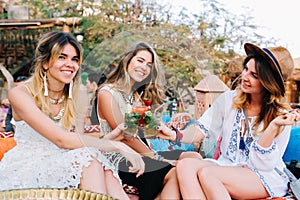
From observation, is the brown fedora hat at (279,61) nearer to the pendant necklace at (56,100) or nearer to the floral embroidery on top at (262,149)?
the floral embroidery on top at (262,149)

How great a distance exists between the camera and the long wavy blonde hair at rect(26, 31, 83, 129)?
138 cm

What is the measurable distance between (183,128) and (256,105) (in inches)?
23.5

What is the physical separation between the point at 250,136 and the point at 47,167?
818mm

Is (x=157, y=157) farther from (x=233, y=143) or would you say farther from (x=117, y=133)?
(x=233, y=143)

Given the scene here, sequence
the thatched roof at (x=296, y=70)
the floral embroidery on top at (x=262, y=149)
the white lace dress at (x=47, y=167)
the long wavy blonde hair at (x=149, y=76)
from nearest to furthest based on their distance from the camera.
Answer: the long wavy blonde hair at (x=149, y=76) → the white lace dress at (x=47, y=167) → the floral embroidery on top at (x=262, y=149) → the thatched roof at (x=296, y=70)

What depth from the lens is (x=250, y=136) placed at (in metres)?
1.54

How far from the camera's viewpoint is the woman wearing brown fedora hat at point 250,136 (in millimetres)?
1390

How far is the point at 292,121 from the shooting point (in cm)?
140

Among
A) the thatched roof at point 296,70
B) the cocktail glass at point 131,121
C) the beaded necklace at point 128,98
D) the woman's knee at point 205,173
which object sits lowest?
the thatched roof at point 296,70

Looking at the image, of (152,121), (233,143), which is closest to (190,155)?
(233,143)

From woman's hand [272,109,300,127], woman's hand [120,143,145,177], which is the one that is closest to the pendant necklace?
woman's hand [120,143,145,177]

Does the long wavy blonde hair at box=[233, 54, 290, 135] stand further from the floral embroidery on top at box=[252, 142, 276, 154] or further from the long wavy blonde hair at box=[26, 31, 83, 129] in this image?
the long wavy blonde hair at box=[26, 31, 83, 129]

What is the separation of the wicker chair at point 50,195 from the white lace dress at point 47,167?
297 millimetres

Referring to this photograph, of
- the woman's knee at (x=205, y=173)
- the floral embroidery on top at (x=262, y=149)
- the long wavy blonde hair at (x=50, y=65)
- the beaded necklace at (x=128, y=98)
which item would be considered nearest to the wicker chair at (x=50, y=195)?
the beaded necklace at (x=128, y=98)
